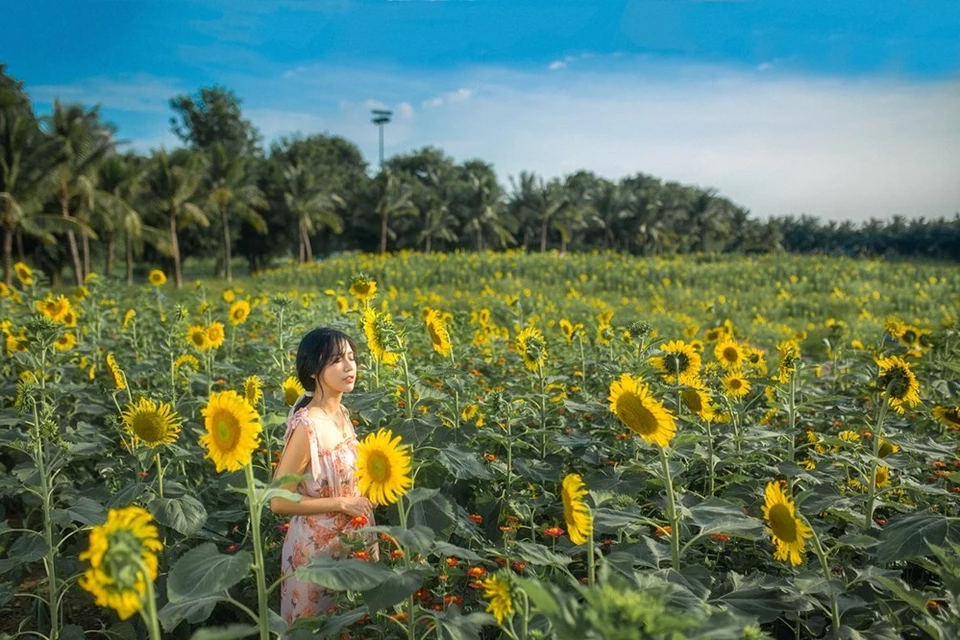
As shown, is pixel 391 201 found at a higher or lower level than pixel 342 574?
higher

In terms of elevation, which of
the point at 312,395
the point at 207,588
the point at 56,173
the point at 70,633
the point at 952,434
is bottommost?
the point at 70,633

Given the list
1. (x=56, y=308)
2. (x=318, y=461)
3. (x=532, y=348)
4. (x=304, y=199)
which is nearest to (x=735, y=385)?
(x=532, y=348)

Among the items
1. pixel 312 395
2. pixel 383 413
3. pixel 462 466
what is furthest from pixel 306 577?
pixel 383 413

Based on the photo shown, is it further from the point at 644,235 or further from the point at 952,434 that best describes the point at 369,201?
the point at 952,434

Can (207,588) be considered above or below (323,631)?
above

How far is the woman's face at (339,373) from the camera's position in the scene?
7.67 ft

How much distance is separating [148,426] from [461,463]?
88 cm

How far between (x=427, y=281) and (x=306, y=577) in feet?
50.7

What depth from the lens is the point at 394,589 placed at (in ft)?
5.13

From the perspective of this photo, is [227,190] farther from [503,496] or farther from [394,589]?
[394,589]

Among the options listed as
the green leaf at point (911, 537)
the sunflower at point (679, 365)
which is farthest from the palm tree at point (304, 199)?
the green leaf at point (911, 537)

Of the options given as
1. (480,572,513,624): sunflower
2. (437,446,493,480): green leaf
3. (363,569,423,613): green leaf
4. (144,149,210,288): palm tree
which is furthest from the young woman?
(144,149,210,288): palm tree

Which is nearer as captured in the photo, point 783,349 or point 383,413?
point 383,413

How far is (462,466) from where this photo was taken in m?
2.17
